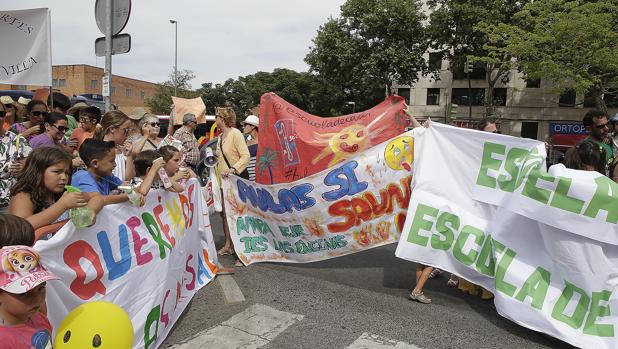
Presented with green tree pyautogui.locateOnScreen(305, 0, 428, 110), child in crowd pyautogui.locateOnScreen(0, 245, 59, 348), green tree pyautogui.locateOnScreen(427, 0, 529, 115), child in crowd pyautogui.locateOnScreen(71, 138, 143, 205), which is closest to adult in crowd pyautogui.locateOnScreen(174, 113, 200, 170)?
child in crowd pyautogui.locateOnScreen(71, 138, 143, 205)

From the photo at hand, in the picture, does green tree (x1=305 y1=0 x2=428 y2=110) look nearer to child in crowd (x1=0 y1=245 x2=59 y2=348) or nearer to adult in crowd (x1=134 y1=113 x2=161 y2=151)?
adult in crowd (x1=134 y1=113 x2=161 y2=151)

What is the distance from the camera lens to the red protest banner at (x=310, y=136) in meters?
4.86

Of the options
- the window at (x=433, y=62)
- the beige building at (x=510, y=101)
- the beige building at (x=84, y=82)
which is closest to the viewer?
the window at (x=433, y=62)

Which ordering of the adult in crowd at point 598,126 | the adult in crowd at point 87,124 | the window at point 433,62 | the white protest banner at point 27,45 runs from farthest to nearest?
the window at point 433,62
the white protest banner at point 27,45
the adult in crowd at point 87,124
the adult in crowd at point 598,126

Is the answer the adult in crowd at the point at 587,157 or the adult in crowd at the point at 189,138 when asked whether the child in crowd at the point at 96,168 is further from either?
the adult in crowd at the point at 587,157

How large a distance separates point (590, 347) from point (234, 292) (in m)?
2.92

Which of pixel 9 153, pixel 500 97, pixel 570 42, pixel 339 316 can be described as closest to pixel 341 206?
pixel 339 316

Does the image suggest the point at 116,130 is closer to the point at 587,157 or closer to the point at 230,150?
the point at 230,150

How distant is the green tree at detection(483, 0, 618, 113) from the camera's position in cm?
2039

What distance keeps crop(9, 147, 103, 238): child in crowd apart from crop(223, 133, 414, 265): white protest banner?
7.66 ft

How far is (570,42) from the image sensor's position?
21.5 m

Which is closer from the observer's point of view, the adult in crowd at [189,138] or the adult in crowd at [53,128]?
the adult in crowd at [53,128]

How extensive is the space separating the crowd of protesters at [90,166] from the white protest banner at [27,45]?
1.98 ft

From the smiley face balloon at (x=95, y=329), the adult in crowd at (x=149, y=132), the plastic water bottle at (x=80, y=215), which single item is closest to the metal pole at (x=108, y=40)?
the adult in crowd at (x=149, y=132)
